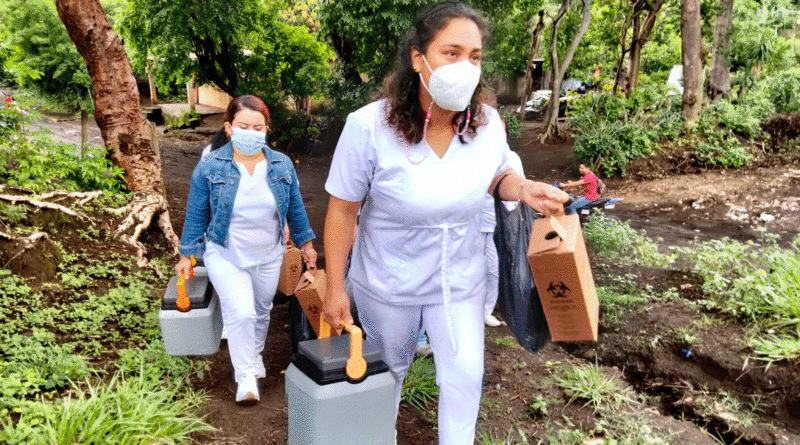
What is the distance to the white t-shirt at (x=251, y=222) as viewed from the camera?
10.2 ft

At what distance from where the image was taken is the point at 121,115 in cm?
624

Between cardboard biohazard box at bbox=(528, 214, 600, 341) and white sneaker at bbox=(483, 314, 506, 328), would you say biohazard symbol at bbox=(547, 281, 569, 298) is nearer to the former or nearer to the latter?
cardboard biohazard box at bbox=(528, 214, 600, 341)

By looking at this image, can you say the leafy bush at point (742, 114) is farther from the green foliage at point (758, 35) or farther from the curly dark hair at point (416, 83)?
the curly dark hair at point (416, 83)

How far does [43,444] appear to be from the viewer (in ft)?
8.12

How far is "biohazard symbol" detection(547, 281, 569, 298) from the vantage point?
6.48 feet

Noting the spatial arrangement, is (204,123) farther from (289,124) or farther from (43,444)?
(43,444)

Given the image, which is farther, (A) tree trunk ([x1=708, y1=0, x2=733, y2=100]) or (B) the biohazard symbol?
(A) tree trunk ([x1=708, y1=0, x2=733, y2=100])

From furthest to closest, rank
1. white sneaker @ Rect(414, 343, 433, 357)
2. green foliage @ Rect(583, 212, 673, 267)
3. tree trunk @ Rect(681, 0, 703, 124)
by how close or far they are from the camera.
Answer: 1. tree trunk @ Rect(681, 0, 703, 124)
2. green foliage @ Rect(583, 212, 673, 267)
3. white sneaker @ Rect(414, 343, 433, 357)

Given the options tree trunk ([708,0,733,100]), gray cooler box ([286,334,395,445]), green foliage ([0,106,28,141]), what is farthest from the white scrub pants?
tree trunk ([708,0,733,100])

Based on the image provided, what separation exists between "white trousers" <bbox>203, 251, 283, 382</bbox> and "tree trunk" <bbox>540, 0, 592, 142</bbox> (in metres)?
14.4

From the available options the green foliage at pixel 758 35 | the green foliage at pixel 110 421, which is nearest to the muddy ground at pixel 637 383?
the green foliage at pixel 110 421

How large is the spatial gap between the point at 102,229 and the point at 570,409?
446 cm

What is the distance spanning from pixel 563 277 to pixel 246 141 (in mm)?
1942

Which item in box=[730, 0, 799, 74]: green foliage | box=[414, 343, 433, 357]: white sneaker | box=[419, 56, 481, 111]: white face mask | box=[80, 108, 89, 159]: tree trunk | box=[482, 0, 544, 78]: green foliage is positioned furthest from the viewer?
box=[482, 0, 544, 78]: green foliage
